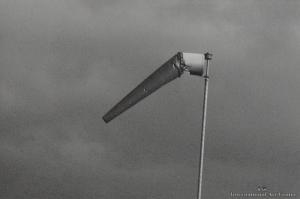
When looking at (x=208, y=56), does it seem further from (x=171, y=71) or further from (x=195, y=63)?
(x=171, y=71)

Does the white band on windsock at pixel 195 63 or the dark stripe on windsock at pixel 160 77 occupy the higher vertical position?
the white band on windsock at pixel 195 63

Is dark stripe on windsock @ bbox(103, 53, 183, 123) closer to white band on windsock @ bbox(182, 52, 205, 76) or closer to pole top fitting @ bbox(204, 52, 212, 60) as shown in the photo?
white band on windsock @ bbox(182, 52, 205, 76)

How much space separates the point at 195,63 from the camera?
50.0 ft

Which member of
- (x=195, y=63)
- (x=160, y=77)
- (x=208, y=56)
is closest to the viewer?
(x=208, y=56)

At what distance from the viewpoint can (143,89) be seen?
595 inches

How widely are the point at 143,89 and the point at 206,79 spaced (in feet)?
6.40

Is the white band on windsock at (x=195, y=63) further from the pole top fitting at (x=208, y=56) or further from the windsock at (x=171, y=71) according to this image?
the pole top fitting at (x=208, y=56)

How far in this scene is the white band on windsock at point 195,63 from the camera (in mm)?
15137

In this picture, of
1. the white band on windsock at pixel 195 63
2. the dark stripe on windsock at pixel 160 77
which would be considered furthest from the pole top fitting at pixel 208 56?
the dark stripe on windsock at pixel 160 77

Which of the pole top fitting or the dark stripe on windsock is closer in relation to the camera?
the pole top fitting

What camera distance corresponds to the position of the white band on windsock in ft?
49.7

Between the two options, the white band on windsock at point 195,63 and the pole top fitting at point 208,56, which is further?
the white band on windsock at point 195,63

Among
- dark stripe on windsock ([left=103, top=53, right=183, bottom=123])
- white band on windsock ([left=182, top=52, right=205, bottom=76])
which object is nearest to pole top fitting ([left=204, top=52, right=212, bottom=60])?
white band on windsock ([left=182, top=52, right=205, bottom=76])

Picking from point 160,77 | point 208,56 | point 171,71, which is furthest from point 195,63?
point 160,77
